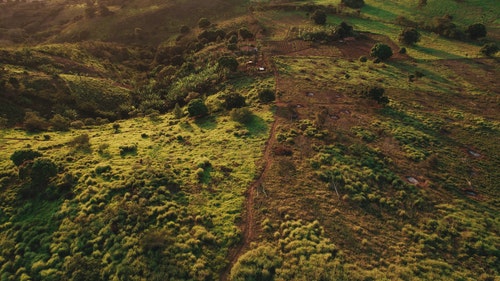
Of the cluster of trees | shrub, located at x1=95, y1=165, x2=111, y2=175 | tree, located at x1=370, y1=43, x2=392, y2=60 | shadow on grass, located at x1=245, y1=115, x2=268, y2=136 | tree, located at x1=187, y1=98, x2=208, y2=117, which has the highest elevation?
the cluster of trees

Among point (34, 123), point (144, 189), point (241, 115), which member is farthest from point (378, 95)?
point (34, 123)

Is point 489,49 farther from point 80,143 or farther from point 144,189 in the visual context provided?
point 80,143

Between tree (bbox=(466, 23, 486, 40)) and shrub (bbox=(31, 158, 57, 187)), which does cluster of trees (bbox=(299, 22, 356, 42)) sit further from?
shrub (bbox=(31, 158, 57, 187))

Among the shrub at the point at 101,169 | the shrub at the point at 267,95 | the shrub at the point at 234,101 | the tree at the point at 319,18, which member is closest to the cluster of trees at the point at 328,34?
the tree at the point at 319,18

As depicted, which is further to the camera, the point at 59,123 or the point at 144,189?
the point at 59,123

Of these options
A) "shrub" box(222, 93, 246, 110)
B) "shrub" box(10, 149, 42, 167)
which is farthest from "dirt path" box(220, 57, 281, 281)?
"shrub" box(10, 149, 42, 167)

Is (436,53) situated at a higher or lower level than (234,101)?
higher
